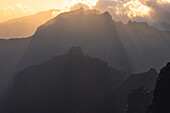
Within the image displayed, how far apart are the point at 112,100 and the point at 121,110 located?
1719 cm

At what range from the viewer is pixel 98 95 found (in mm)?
190625

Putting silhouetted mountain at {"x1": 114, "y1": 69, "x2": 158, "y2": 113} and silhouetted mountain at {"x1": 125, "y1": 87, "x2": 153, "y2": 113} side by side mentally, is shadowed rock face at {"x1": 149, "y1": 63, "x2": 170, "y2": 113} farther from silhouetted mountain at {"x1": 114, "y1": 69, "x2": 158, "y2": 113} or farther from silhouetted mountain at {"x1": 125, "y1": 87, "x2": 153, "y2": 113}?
silhouetted mountain at {"x1": 114, "y1": 69, "x2": 158, "y2": 113}

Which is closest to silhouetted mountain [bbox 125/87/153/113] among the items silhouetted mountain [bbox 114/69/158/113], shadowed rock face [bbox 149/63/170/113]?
silhouetted mountain [bbox 114/69/158/113]

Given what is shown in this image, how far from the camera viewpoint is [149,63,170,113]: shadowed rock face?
7425 cm

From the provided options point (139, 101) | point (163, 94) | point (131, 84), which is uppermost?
point (131, 84)

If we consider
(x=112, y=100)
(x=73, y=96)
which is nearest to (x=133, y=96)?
(x=112, y=100)

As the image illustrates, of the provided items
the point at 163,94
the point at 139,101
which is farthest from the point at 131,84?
the point at 163,94

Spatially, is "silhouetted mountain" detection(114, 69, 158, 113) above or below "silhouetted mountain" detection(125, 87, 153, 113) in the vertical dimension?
above

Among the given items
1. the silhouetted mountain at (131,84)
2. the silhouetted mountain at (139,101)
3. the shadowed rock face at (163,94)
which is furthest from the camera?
the silhouetted mountain at (131,84)

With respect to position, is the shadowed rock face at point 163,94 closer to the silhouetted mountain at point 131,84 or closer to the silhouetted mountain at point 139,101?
the silhouetted mountain at point 139,101

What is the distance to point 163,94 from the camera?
77.0 metres

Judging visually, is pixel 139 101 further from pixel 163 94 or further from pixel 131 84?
pixel 131 84

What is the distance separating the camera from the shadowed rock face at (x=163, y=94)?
244 ft

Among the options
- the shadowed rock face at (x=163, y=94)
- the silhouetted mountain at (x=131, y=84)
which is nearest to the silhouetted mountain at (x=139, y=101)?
the silhouetted mountain at (x=131, y=84)
